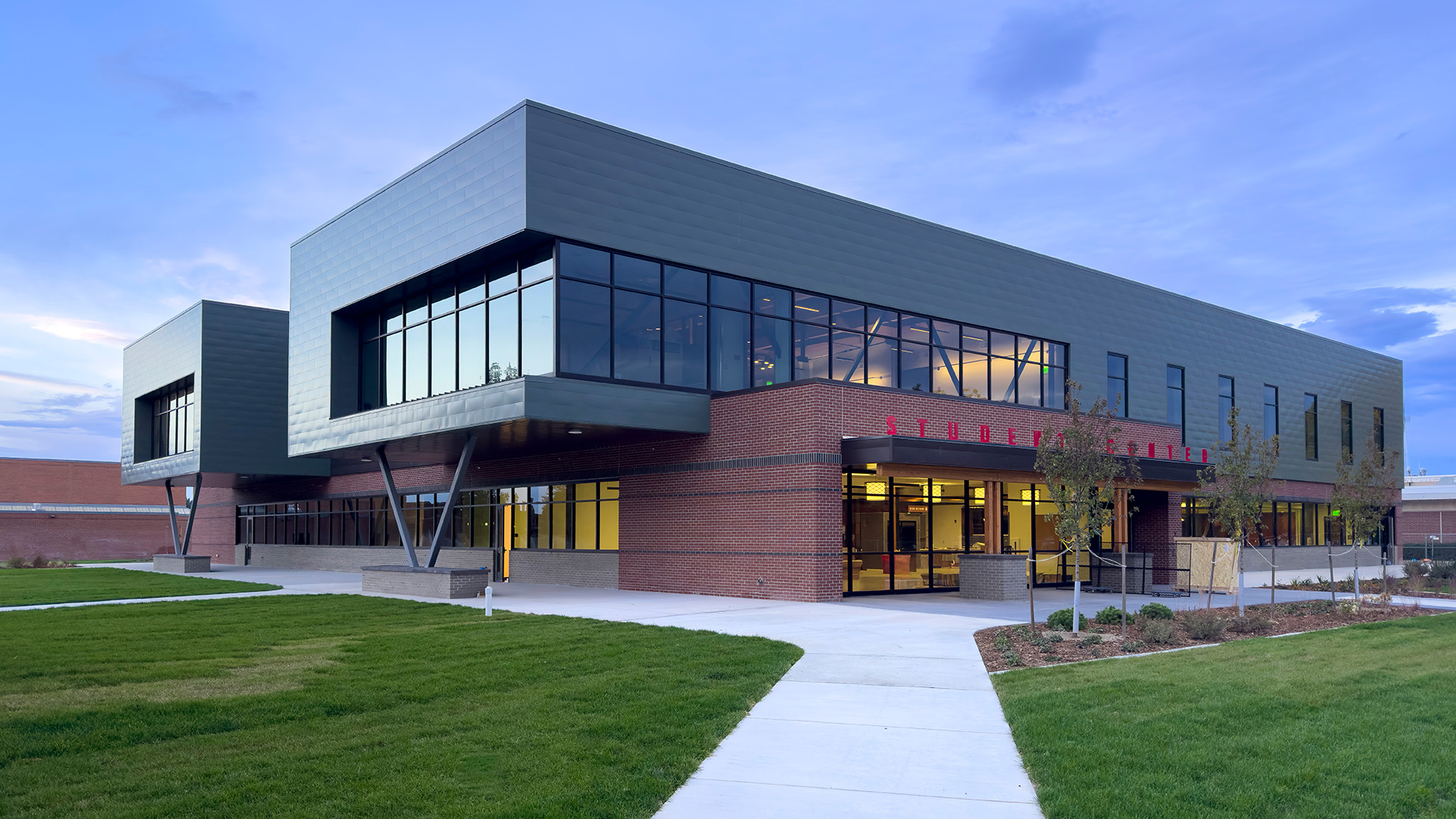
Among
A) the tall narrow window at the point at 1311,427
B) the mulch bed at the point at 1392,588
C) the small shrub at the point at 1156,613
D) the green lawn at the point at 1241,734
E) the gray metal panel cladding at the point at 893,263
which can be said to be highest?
the gray metal panel cladding at the point at 893,263

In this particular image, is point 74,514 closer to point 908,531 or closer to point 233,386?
point 233,386

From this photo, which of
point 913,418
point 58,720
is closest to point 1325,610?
point 913,418

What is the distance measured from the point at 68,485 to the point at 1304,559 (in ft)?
240

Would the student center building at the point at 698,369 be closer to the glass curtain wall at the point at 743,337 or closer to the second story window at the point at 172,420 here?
the glass curtain wall at the point at 743,337

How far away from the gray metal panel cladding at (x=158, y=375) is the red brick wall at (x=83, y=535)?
1394 cm

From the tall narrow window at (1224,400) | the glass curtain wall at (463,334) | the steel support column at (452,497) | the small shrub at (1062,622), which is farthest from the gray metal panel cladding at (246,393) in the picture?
the tall narrow window at (1224,400)

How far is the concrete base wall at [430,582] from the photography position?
25.6 meters

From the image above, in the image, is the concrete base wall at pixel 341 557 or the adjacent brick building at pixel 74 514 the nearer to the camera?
the concrete base wall at pixel 341 557

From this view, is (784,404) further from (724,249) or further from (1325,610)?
(1325,610)

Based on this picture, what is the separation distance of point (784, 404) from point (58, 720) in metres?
16.4

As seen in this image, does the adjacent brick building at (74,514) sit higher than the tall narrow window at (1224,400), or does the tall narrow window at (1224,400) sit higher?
the tall narrow window at (1224,400)

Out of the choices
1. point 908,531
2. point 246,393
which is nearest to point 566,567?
point 908,531

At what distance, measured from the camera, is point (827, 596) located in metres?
22.9

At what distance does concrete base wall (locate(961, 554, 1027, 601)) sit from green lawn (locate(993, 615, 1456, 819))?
10318mm
